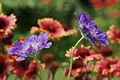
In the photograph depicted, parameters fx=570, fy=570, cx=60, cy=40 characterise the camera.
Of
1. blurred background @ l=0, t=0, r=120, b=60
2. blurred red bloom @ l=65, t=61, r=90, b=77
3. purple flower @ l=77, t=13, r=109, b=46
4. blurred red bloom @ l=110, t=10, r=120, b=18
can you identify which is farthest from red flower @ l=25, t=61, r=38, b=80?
blurred red bloom @ l=110, t=10, r=120, b=18

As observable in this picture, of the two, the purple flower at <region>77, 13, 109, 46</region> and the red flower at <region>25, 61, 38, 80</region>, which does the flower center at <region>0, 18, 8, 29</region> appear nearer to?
the red flower at <region>25, 61, 38, 80</region>

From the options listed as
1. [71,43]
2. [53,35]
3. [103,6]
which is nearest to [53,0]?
[103,6]

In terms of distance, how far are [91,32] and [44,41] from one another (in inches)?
7.0

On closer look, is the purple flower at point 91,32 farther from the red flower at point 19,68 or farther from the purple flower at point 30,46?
the red flower at point 19,68

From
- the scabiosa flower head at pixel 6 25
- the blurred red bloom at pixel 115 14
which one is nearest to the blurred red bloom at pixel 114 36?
the scabiosa flower head at pixel 6 25

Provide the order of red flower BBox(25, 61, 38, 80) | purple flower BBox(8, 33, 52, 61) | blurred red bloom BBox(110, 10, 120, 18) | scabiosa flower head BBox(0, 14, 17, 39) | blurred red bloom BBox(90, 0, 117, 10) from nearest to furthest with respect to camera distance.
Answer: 1. purple flower BBox(8, 33, 52, 61)
2. red flower BBox(25, 61, 38, 80)
3. scabiosa flower head BBox(0, 14, 17, 39)
4. blurred red bloom BBox(110, 10, 120, 18)
5. blurred red bloom BBox(90, 0, 117, 10)

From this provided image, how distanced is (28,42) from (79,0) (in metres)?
9.19

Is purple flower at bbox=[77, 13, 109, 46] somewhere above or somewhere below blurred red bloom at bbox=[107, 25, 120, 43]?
below

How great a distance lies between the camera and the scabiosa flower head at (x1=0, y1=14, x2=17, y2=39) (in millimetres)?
2572

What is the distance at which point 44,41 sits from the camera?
213cm

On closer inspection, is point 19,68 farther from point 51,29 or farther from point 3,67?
point 51,29

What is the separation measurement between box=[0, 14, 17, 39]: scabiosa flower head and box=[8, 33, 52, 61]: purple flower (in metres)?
0.42

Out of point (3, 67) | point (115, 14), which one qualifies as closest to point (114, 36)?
point (3, 67)

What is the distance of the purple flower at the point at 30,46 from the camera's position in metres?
2.07
